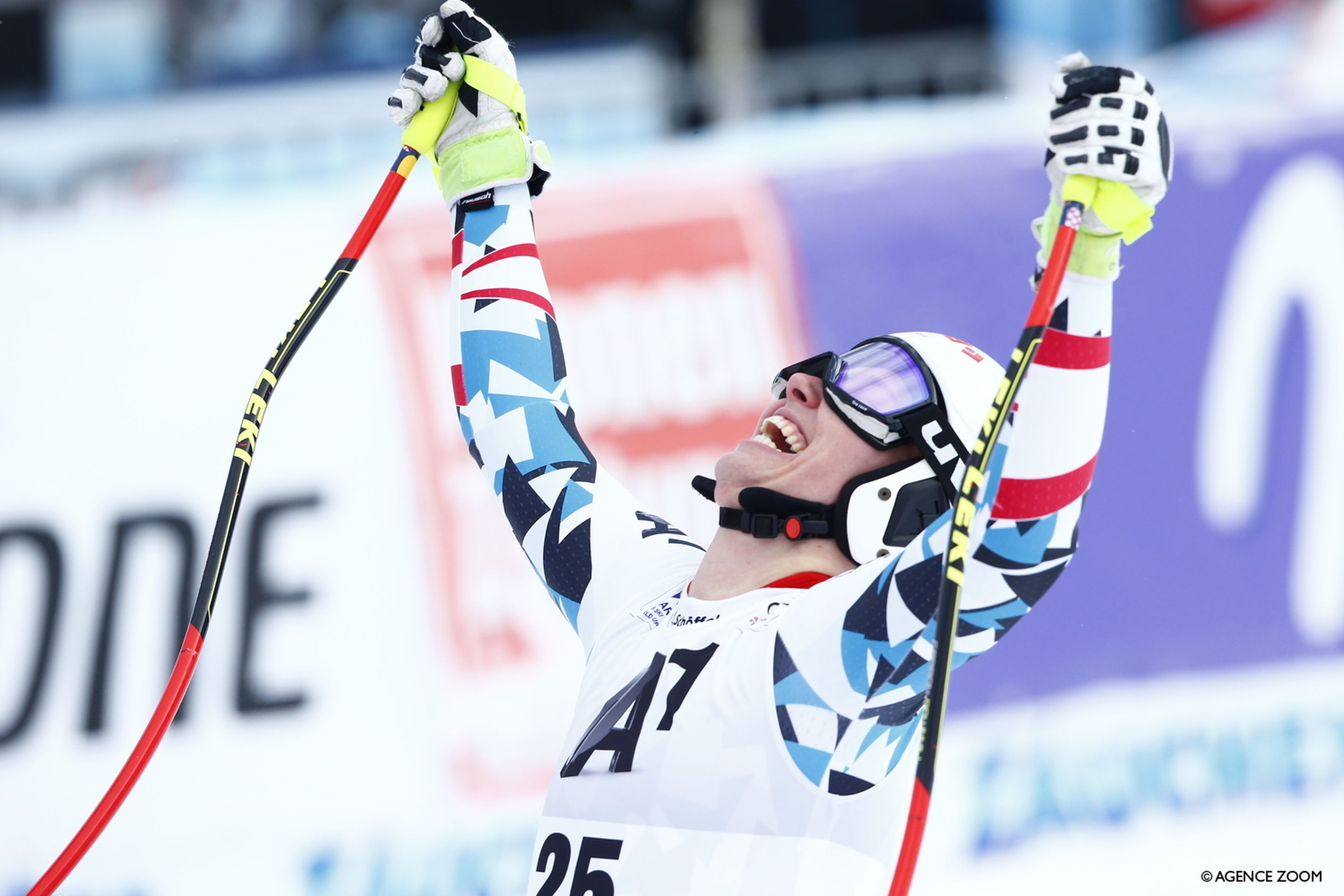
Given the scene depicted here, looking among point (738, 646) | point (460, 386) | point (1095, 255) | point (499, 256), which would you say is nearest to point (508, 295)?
point (499, 256)

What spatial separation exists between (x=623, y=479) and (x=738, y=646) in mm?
3237

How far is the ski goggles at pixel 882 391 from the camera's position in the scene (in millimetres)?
2830

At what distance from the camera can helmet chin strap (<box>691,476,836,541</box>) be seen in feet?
9.23

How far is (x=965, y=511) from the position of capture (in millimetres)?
2098

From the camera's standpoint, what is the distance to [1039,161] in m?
6.38

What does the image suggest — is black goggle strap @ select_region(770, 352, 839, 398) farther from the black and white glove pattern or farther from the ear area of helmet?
the black and white glove pattern

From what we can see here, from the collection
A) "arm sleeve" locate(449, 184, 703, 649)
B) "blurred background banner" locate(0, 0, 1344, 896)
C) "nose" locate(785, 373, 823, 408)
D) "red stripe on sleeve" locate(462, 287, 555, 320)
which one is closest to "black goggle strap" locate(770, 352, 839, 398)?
"nose" locate(785, 373, 823, 408)

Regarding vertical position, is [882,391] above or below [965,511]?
above

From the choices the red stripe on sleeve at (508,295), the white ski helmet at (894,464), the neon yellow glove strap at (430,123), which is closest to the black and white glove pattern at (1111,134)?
the white ski helmet at (894,464)

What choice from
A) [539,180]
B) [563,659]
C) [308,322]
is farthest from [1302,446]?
[308,322]

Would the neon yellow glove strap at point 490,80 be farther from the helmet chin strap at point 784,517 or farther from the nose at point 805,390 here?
the helmet chin strap at point 784,517

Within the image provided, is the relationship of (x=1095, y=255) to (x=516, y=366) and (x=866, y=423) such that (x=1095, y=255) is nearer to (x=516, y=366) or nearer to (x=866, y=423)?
(x=866, y=423)

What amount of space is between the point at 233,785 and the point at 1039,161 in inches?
161

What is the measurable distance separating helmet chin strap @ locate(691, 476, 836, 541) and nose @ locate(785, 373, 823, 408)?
233mm
